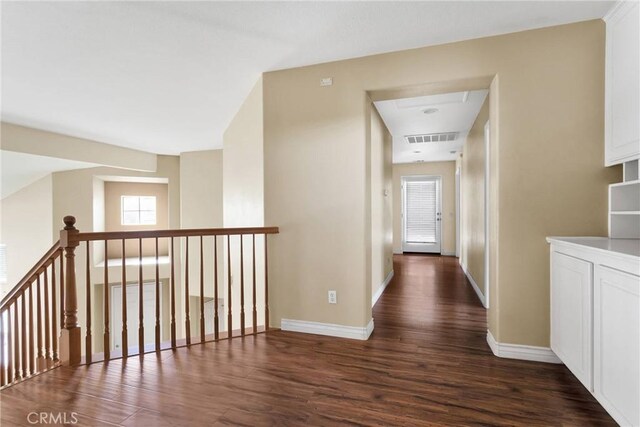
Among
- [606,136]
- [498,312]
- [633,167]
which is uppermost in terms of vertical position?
[606,136]

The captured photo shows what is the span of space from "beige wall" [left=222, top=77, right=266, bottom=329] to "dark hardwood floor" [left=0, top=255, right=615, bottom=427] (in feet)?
2.80

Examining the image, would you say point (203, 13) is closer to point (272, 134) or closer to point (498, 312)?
point (272, 134)

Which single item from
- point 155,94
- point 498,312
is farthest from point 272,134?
point 498,312

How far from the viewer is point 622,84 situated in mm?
1952

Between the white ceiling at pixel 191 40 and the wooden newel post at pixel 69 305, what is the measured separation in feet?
4.65

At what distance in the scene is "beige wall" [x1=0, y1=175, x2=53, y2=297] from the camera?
5.45 metres

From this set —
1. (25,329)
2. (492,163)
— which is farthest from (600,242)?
(25,329)

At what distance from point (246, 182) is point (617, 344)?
3041 mm

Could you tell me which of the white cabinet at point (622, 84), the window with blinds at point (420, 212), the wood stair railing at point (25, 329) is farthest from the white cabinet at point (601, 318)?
the window with blinds at point (420, 212)

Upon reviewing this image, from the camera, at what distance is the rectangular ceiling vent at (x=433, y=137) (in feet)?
16.6

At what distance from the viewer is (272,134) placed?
9.72 feet

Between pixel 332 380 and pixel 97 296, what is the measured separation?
5.89 metres

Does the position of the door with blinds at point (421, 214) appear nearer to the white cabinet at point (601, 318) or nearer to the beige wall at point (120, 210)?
the beige wall at point (120, 210)

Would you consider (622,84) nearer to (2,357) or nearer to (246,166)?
(246,166)
